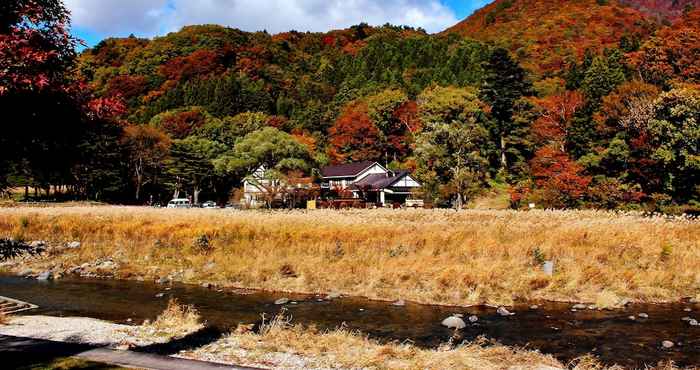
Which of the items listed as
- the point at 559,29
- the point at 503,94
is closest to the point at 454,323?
the point at 503,94

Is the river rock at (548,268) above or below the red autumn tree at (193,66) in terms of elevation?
below

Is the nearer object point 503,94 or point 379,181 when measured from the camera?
point 503,94

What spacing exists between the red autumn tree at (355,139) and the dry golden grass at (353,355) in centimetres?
8011

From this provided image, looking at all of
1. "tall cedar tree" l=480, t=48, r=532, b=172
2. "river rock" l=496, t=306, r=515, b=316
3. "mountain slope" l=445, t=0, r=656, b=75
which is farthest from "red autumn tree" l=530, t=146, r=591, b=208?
"mountain slope" l=445, t=0, r=656, b=75

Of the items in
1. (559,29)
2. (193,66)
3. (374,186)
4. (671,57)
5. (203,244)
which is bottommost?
(203,244)

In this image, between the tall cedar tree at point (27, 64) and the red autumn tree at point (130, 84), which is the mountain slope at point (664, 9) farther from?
the tall cedar tree at point (27, 64)

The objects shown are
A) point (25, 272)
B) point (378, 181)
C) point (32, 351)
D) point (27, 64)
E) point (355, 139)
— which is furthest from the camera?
point (355, 139)

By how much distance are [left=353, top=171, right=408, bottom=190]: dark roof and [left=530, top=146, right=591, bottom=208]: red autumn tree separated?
66.7 ft

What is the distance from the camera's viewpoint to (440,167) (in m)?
61.8

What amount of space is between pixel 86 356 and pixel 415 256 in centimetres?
1553

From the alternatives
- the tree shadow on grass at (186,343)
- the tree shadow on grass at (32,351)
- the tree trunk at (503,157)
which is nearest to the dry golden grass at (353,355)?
the tree shadow on grass at (186,343)

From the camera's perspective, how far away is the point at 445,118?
80500mm

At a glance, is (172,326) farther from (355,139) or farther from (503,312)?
(355,139)

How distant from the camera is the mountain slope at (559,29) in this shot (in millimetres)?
122188
